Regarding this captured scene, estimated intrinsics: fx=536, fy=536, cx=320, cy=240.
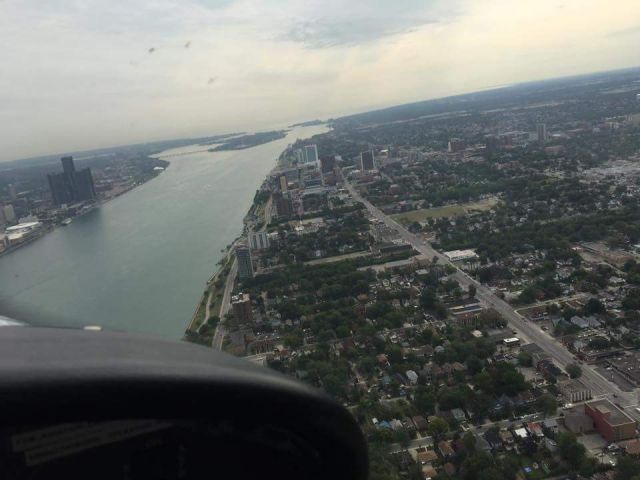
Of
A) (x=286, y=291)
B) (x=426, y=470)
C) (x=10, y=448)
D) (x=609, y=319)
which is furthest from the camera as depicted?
(x=286, y=291)

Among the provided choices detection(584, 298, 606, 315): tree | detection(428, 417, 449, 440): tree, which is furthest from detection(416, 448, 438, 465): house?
detection(584, 298, 606, 315): tree

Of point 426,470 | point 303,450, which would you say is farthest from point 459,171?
point 303,450

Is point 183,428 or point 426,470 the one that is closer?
point 183,428

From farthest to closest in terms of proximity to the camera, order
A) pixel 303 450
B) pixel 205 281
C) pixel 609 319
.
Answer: pixel 205 281 → pixel 609 319 → pixel 303 450

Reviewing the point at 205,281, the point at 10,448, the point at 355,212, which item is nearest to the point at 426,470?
the point at 10,448

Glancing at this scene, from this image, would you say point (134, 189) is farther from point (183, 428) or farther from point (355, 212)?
point (183, 428)

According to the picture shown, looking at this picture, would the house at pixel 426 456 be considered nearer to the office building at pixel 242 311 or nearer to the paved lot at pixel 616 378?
the paved lot at pixel 616 378

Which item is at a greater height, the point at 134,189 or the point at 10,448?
the point at 10,448
